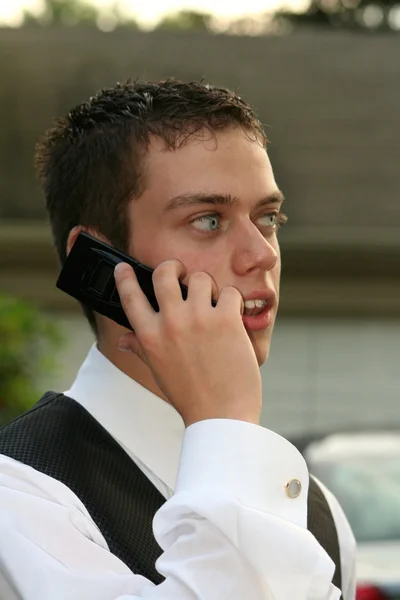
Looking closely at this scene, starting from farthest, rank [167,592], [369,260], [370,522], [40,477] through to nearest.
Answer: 1. [369,260]
2. [370,522]
3. [40,477]
4. [167,592]

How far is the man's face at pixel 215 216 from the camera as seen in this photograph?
2.03 metres

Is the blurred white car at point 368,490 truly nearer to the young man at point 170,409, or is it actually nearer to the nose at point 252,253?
the young man at point 170,409

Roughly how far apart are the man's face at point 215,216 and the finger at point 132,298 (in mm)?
105

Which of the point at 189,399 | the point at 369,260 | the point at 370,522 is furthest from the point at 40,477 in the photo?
the point at 369,260

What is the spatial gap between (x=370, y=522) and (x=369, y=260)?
4982 millimetres

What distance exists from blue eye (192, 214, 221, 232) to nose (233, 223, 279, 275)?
0.05m

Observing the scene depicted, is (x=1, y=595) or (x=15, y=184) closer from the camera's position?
(x=1, y=595)

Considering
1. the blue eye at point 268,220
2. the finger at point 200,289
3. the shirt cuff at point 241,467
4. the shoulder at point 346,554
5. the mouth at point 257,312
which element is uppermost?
the blue eye at point 268,220

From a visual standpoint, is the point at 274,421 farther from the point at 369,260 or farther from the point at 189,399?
the point at 189,399

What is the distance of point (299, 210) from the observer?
432 inches

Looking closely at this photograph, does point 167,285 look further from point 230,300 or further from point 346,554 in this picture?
point 346,554

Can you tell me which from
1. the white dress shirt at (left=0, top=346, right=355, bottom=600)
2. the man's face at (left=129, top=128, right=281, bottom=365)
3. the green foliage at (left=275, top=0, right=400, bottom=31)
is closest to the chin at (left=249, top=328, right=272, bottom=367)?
the man's face at (left=129, top=128, right=281, bottom=365)

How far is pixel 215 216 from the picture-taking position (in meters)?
2.05

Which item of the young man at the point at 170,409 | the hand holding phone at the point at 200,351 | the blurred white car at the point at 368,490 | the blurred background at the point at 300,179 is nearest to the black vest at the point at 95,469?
the young man at the point at 170,409
